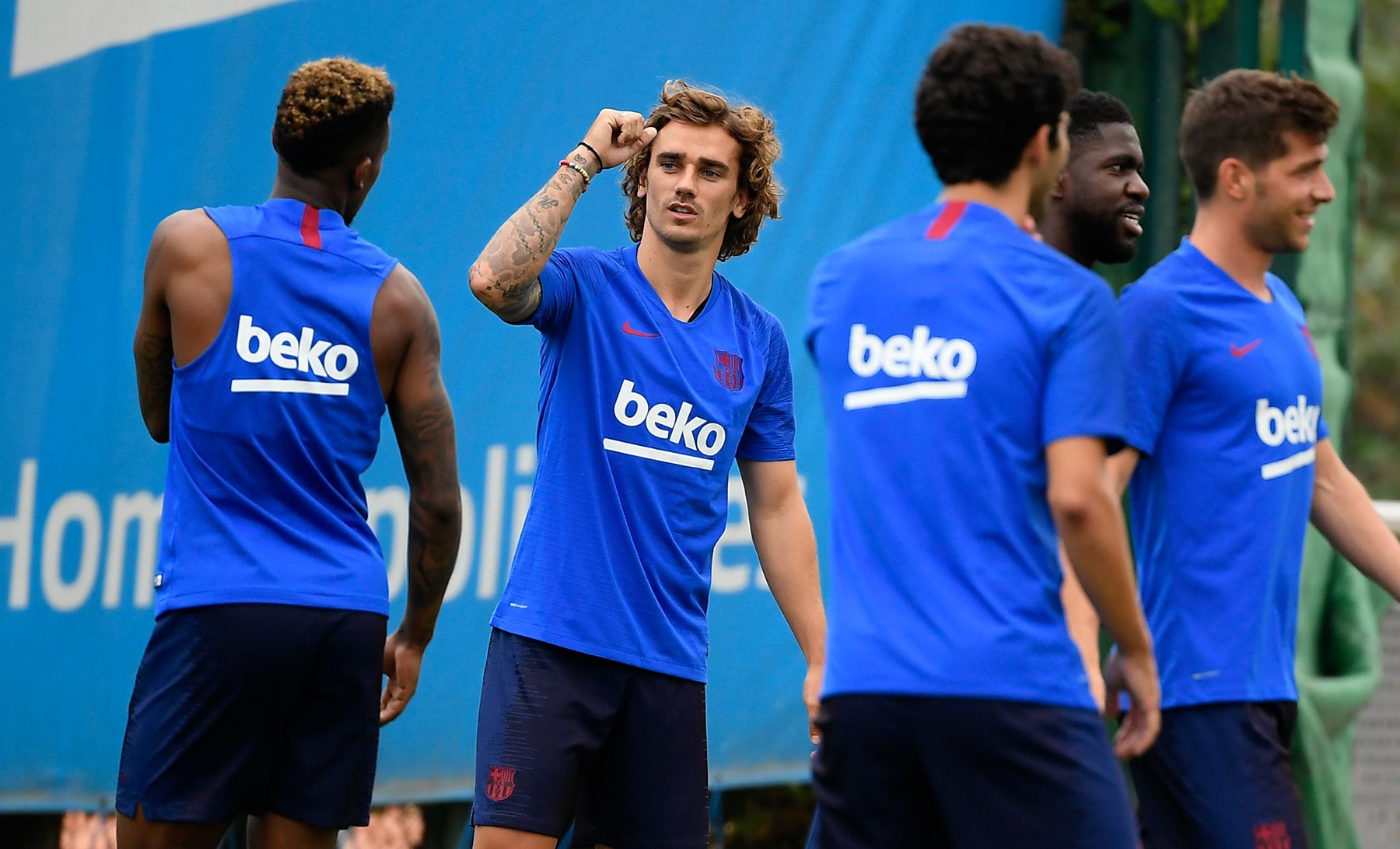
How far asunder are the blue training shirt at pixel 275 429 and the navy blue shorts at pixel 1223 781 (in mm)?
1707

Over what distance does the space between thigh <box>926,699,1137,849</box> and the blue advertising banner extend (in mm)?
3136

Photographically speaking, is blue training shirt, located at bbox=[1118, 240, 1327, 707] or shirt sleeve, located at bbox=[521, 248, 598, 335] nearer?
blue training shirt, located at bbox=[1118, 240, 1327, 707]

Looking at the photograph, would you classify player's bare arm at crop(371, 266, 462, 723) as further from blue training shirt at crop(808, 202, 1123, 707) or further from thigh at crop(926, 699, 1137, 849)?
thigh at crop(926, 699, 1137, 849)

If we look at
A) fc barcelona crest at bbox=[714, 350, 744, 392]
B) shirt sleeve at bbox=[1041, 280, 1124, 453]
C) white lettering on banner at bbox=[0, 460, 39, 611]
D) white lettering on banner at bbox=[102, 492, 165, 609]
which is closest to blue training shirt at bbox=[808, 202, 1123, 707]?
shirt sleeve at bbox=[1041, 280, 1124, 453]

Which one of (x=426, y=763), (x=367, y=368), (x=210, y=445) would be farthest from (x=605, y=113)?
(x=426, y=763)

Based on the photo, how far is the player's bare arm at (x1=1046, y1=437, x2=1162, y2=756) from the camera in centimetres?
276

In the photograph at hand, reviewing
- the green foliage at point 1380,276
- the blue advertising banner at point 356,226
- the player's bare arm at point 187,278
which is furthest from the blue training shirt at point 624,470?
the green foliage at point 1380,276

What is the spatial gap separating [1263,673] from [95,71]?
159 inches

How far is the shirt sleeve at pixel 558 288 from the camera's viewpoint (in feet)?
13.3

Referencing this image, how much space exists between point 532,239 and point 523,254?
51mm

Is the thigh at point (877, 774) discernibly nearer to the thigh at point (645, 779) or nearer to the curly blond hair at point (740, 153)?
the thigh at point (645, 779)

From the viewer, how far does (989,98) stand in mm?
2877

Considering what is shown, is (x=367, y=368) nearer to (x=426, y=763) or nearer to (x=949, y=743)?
(x=949, y=743)

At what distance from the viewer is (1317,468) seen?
13.0ft
